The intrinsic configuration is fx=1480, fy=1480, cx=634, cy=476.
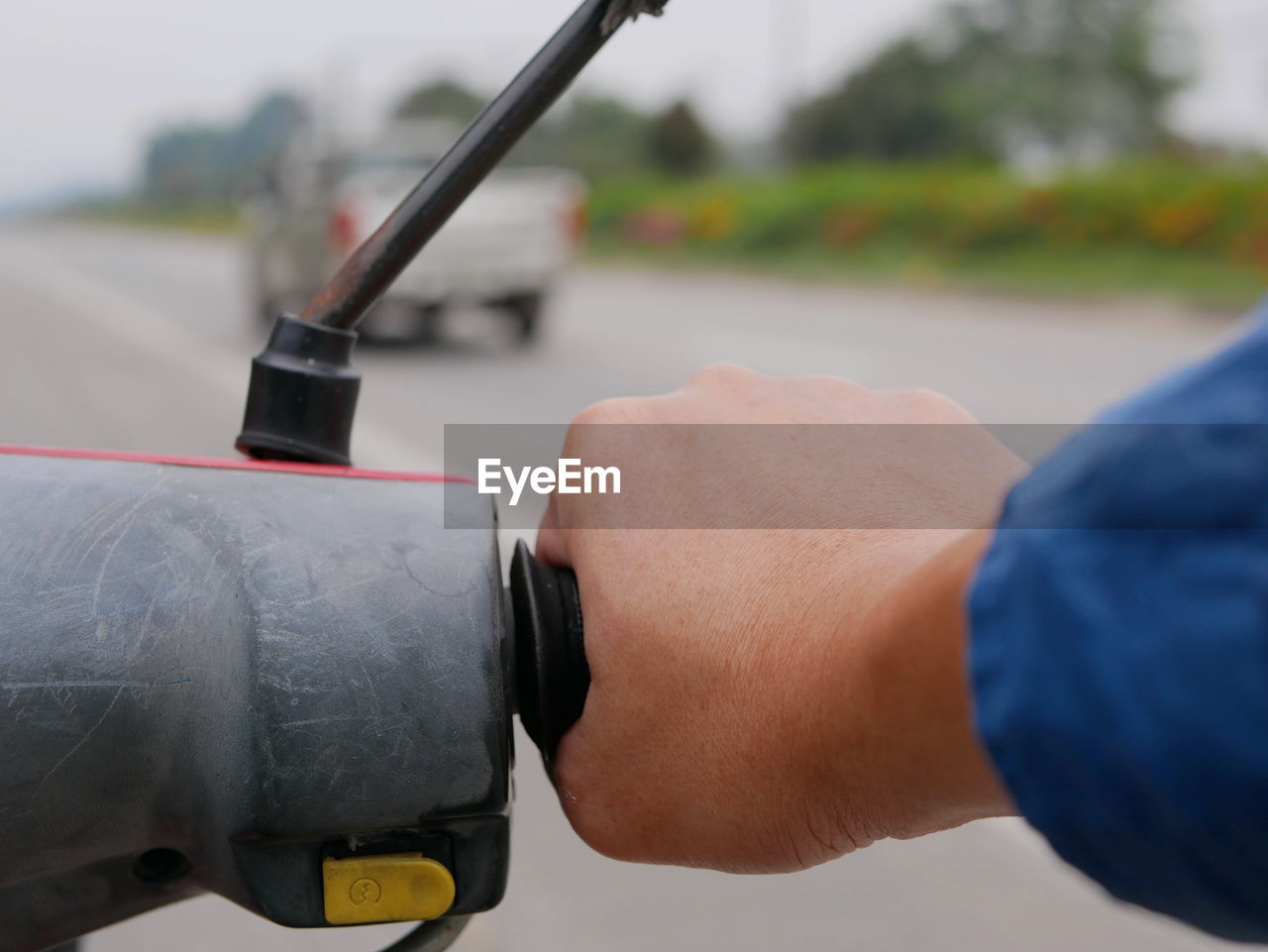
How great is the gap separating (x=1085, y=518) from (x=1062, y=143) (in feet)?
98.2

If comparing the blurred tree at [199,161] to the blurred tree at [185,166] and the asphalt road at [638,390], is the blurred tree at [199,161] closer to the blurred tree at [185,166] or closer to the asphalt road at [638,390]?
the blurred tree at [185,166]

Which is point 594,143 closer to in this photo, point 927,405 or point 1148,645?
point 927,405

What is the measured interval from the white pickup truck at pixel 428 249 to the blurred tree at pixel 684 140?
66.2 ft

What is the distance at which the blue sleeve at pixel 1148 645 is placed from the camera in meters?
0.48

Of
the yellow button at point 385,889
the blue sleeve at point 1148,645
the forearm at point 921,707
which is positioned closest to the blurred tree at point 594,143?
the yellow button at point 385,889

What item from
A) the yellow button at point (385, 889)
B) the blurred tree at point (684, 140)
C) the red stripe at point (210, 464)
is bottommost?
the yellow button at point (385, 889)

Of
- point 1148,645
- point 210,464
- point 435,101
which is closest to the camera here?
point 1148,645

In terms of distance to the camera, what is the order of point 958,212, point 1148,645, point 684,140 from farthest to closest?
1. point 684,140
2. point 958,212
3. point 1148,645

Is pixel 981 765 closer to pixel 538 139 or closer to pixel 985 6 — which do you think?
pixel 538 139

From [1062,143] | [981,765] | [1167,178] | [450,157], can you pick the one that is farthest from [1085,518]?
[1062,143]

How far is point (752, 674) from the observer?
2.64 feet

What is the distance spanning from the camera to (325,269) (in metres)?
12.3

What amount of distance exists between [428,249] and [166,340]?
2.93 m

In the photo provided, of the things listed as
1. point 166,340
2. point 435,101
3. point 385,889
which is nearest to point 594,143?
point 435,101
